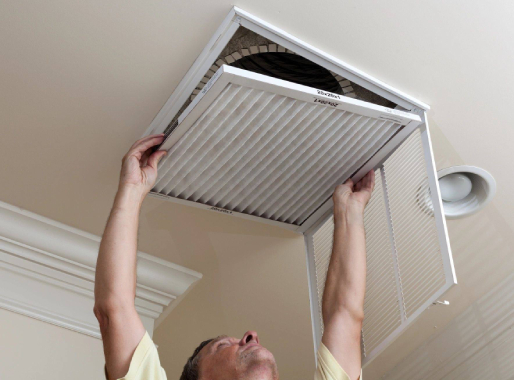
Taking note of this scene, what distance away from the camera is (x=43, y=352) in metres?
1.75

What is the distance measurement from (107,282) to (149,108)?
43 centimetres

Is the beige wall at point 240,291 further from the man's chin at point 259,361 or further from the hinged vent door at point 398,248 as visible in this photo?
the man's chin at point 259,361

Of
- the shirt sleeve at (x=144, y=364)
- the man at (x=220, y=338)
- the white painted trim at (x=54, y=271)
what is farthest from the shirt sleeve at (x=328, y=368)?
the white painted trim at (x=54, y=271)

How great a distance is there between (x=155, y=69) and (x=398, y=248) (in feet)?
2.30

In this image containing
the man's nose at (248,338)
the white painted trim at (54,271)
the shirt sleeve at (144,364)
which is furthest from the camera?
the white painted trim at (54,271)

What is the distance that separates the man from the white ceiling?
0.52 ft

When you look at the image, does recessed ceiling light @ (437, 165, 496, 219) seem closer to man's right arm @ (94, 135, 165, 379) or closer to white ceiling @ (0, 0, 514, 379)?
white ceiling @ (0, 0, 514, 379)

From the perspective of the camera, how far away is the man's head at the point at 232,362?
1.28 m

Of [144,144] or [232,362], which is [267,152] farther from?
[232,362]

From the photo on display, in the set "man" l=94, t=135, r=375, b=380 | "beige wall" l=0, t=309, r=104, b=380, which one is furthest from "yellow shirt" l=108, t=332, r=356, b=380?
"beige wall" l=0, t=309, r=104, b=380

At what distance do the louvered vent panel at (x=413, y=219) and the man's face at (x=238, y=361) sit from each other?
1.13ft

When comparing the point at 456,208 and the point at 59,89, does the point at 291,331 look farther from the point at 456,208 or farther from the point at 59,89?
the point at 59,89

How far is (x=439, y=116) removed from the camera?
1478 mm

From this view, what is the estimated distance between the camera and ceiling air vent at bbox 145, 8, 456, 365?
4.19 ft
